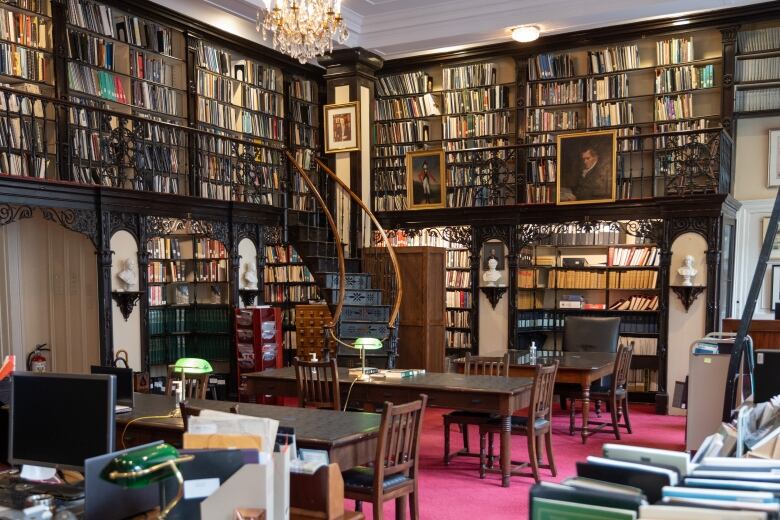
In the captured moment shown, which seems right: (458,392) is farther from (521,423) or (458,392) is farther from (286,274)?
(286,274)

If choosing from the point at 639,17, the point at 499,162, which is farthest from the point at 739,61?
the point at 499,162

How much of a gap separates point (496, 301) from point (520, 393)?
4.12m

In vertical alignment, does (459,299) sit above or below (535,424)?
above

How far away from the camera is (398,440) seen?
146 inches

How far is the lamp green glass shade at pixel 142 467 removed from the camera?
185 cm

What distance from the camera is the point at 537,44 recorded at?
377 inches

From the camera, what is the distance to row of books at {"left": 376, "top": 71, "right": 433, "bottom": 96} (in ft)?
34.2

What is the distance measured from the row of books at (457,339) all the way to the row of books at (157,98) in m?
4.73

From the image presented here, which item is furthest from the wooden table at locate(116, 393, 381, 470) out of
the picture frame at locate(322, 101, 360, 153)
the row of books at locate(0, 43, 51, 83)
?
the picture frame at locate(322, 101, 360, 153)

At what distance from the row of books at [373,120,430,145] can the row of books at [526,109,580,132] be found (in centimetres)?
165

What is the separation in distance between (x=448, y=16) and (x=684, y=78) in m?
3.16

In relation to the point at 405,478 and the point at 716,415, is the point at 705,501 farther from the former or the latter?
the point at 716,415

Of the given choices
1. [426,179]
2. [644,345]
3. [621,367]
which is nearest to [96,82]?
[426,179]

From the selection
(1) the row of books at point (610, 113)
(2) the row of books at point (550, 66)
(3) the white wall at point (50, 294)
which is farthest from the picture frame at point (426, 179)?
(3) the white wall at point (50, 294)
